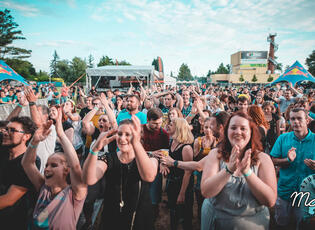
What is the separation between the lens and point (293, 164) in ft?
8.10

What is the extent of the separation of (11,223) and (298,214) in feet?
11.1

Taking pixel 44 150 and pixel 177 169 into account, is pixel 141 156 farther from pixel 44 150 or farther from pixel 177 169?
pixel 44 150

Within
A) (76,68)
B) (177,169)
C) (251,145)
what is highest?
(76,68)

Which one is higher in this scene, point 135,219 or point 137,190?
point 137,190

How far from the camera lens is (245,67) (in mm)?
72312

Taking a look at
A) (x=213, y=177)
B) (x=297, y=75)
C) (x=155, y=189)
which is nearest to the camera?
(x=213, y=177)

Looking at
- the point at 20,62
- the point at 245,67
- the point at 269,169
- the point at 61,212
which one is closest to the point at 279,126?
the point at 269,169

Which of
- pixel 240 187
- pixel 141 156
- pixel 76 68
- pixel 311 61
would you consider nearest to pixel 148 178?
pixel 141 156

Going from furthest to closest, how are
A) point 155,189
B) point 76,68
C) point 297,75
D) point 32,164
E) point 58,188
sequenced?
1. point 76,68
2. point 297,75
3. point 155,189
4. point 32,164
5. point 58,188

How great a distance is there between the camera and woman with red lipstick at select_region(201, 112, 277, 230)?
1.48 metres

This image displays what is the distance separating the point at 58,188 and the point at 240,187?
1719 mm

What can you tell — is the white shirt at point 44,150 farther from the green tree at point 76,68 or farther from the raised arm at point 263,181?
the green tree at point 76,68

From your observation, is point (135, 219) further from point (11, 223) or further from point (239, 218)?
point (11, 223)

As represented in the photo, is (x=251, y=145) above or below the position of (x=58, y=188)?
above
